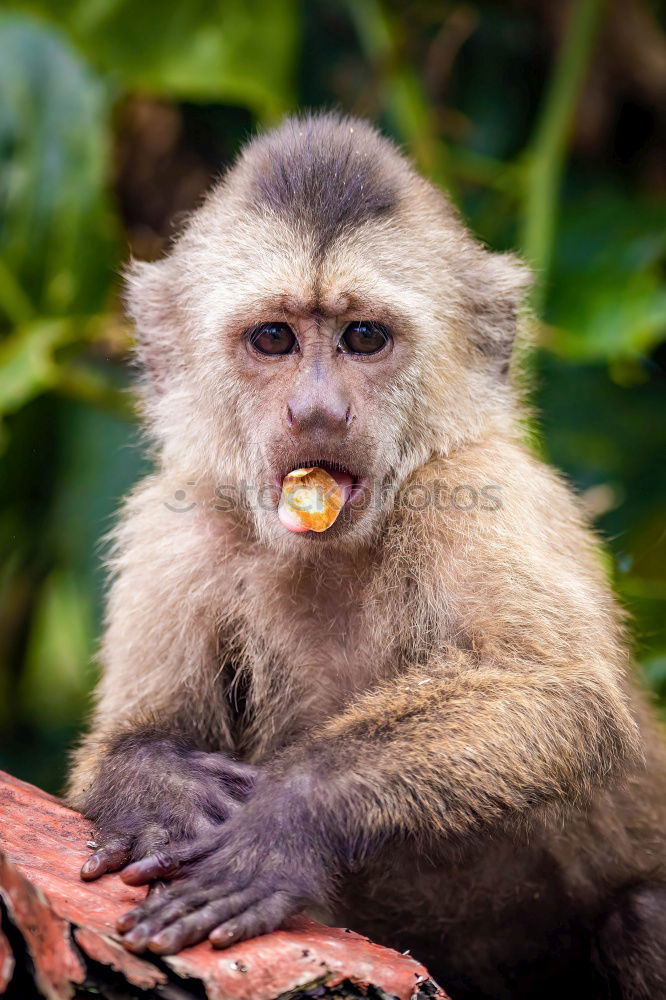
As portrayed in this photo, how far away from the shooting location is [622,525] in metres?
6.04

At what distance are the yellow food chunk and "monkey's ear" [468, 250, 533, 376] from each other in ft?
2.76

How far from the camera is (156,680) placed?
12.3ft

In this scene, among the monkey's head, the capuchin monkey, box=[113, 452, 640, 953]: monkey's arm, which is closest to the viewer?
box=[113, 452, 640, 953]: monkey's arm

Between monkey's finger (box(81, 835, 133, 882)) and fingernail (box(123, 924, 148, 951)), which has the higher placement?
monkey's finger (box(81, 835, 133, 882))

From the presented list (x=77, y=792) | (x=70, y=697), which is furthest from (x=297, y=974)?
(x=70, y=697)

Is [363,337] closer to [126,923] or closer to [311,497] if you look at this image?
[311,497]

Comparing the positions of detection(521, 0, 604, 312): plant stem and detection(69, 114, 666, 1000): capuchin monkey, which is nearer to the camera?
detection(69, 114, 666, 1000): capuchin monkey

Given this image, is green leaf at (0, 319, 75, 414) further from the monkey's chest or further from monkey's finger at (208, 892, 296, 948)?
monkey's finger at (208, 892, 296, 948)

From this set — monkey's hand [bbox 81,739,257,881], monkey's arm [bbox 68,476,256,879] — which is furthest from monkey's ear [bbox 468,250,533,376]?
monkey's hand [bbox 81,739,257,881]

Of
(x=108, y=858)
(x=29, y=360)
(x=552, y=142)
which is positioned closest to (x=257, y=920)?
(x=108, y=858)

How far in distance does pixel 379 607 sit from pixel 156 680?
768 millimetres

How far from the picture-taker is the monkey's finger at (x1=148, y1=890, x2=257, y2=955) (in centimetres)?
257

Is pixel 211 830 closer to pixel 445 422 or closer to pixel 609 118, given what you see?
pixel 445 422

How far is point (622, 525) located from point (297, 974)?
3.94m
